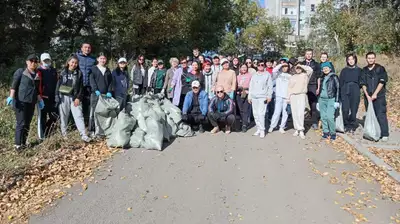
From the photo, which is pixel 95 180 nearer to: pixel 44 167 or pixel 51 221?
pixel 44 167

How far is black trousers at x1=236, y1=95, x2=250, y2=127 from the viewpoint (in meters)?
8.77

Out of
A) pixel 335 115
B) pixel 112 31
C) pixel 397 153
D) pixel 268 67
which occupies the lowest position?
pixel 397 153

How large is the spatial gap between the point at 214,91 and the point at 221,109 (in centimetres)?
74

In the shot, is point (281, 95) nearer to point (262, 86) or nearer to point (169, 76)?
point (262, 86)

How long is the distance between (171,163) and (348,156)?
11.2 ft

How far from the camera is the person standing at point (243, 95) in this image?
8766 mm

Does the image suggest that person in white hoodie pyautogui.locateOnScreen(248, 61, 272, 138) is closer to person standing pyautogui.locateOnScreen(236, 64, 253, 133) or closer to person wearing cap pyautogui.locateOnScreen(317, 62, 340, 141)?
person standing pyautogui.locateOnScreen(236, 64, 253, 133)

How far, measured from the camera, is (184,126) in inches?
323

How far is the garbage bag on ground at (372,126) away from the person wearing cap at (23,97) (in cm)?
705

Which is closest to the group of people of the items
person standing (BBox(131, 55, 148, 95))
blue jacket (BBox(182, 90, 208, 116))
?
blue jacket (BBox(182, 90, 208, 116))

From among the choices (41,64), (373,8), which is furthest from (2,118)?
(373,8)

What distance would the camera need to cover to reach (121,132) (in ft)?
23.1

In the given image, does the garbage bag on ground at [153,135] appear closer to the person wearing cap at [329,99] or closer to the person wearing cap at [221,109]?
the person wearing cap at [221,109]

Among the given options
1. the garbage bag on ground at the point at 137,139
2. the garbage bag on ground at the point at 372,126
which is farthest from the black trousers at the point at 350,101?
the garbage bag on ground at the point at 137,139
